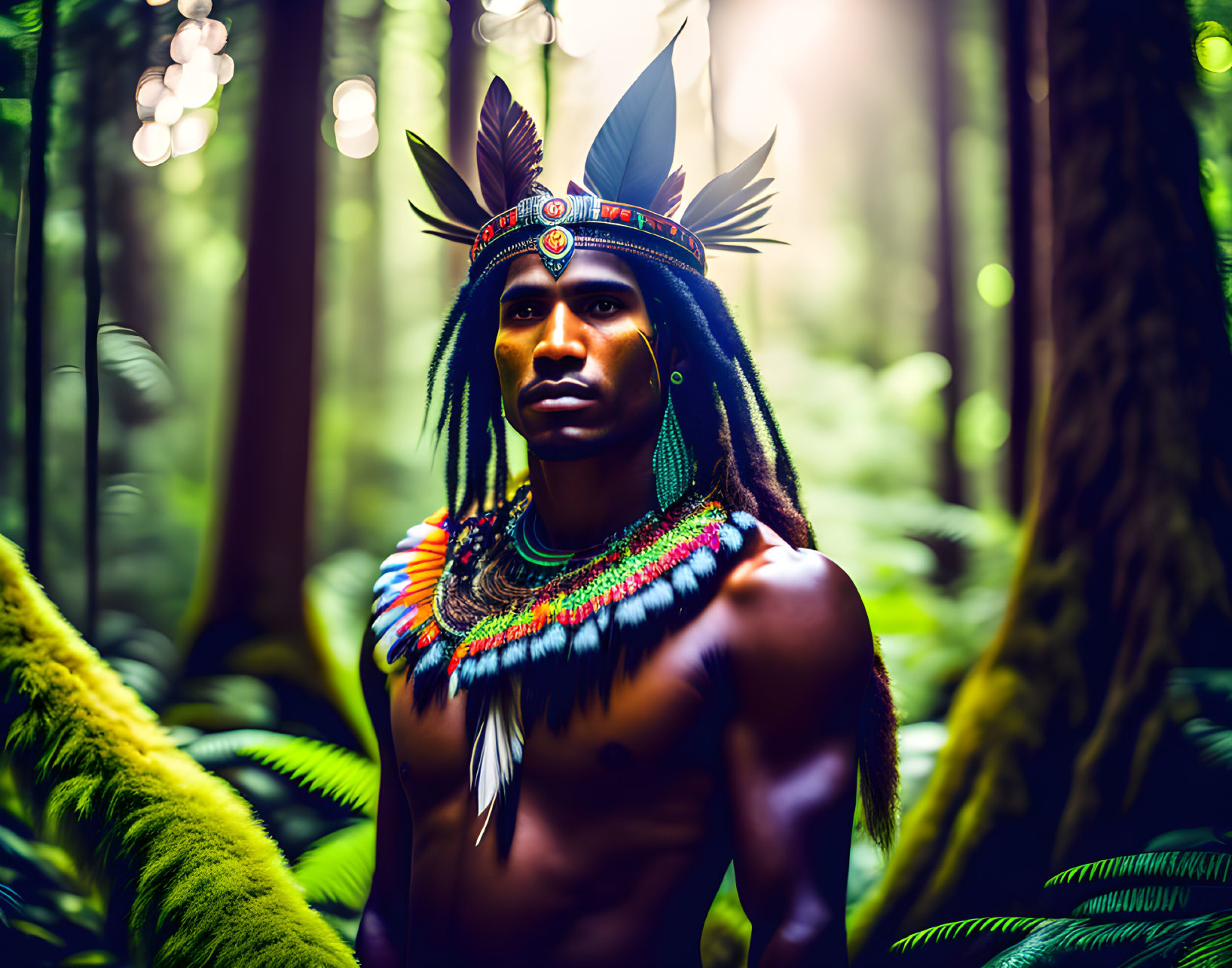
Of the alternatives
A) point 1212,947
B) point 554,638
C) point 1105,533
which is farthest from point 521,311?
point 1212,947

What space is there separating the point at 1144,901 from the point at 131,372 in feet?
10.8

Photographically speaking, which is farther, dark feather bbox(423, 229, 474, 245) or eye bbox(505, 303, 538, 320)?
dark feather bbox(423, 229, 474, 245)

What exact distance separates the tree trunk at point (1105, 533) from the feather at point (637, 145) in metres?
1.36

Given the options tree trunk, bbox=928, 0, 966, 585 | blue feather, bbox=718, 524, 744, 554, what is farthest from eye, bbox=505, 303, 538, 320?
tree trunk, bbox=928, 0, 966, 585

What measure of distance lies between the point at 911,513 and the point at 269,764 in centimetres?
Result: 251

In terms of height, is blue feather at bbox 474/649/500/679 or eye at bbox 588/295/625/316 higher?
eye at bbox 588/295/625/316

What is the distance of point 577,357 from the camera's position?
145 cm

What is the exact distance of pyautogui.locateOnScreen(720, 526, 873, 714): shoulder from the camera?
1.38 metres

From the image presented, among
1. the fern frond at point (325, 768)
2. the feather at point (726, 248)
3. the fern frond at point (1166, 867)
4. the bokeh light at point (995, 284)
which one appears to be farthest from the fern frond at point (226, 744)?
the bokeh light at point (995, 284)

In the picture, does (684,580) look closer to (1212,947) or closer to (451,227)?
(451,227)

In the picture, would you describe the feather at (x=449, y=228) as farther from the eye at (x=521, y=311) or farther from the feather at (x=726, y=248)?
the feather at (x=726, y=248)

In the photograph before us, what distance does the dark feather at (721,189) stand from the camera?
5.56 feet

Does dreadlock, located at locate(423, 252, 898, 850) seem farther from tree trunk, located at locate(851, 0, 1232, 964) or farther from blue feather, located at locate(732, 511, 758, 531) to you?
tree trunk, located at locate(851, 0, 1232, 964)

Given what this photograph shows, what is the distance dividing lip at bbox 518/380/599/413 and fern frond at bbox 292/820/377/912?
1682 millimetres
